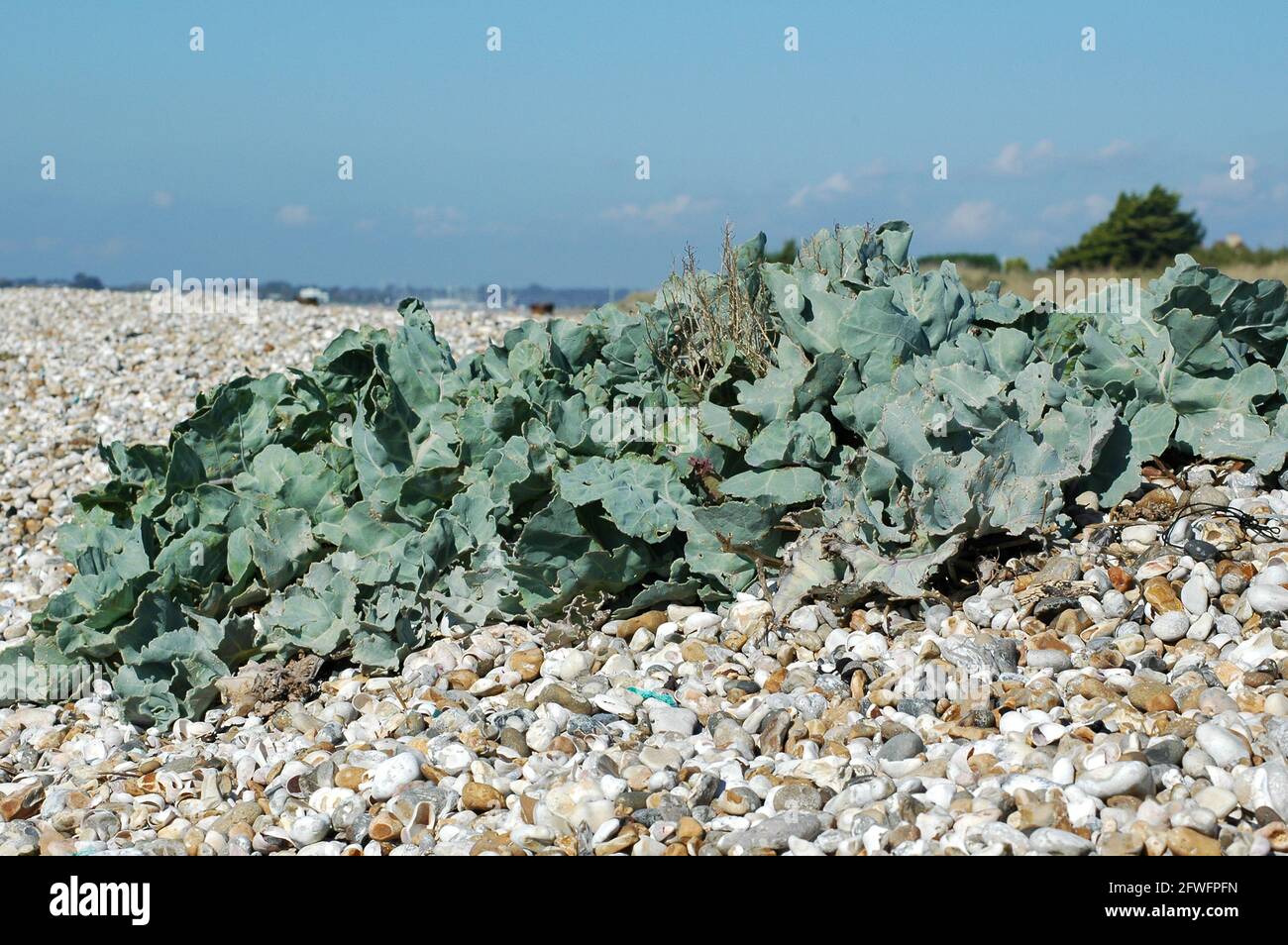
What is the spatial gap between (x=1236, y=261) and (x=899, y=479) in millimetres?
25108

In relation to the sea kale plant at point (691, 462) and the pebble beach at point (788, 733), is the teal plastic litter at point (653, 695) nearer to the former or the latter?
the pebble beach at point (788, 733)

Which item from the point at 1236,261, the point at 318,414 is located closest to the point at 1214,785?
the point at 318,414

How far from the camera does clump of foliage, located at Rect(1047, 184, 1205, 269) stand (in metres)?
30.0

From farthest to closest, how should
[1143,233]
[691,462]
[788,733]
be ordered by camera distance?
[1143,233] < [691,462] < [788,733]

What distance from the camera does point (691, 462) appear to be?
11.7 feet

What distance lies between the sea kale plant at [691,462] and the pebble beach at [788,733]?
125 millimetres

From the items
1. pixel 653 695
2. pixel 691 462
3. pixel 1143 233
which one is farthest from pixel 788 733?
pixel 1143 233

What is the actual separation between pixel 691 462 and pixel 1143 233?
1191 inches

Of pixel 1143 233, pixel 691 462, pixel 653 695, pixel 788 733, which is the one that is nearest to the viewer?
pixel 788 733

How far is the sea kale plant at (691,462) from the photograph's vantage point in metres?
3.20

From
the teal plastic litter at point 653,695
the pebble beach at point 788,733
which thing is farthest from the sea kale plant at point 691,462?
the teal plastic litter at point 653,695

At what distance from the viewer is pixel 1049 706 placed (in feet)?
8.46

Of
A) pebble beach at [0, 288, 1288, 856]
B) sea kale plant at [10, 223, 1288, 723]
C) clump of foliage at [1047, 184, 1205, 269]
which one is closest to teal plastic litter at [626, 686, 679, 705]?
pebble beach at [0, 288, 1288, 856]

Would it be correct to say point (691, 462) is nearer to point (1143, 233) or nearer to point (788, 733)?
point (788, 733)
